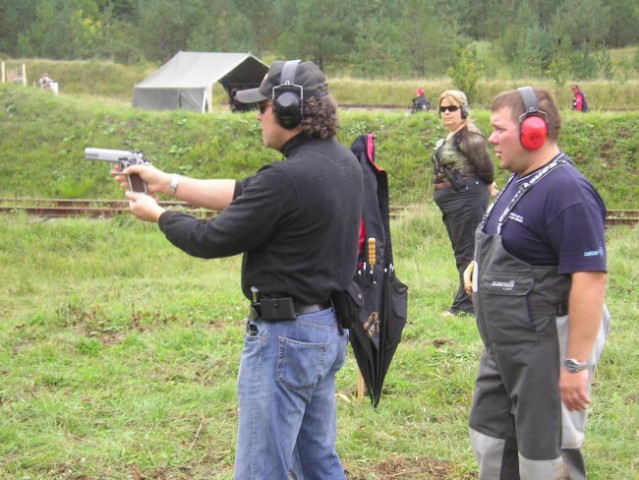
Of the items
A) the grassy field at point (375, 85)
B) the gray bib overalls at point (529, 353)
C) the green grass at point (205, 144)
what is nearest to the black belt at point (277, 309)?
the gray bib overalls at point (529, 353)

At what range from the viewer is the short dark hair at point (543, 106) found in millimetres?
3627

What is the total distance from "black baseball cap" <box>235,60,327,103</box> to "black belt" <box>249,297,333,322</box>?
843 millimetres

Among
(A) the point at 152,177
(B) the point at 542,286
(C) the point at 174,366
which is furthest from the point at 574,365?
(C) the point at 174,366

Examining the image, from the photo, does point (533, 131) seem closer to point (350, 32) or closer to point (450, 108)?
point (450, 108)

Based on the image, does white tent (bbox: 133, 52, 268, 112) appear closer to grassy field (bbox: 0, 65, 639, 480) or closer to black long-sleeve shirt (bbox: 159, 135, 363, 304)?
grassy field (bbox: 0, 65, 639, 480)

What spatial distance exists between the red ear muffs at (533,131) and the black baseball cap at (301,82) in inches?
34.3

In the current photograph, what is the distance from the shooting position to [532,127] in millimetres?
3576

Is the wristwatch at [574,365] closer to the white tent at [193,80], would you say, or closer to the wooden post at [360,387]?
the wooden post at [360,387]

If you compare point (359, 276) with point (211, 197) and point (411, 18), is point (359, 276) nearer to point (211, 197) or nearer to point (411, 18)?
point (211, 197)

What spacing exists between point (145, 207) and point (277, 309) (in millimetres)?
745

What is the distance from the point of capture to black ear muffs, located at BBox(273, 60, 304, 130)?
3.39m

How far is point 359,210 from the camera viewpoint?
3.68 m

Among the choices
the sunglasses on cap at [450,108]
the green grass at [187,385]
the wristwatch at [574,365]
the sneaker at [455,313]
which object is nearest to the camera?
the wristwatch at [574,365]

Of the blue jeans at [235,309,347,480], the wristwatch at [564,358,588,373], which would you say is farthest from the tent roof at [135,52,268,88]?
the wristwatch at [564,358,588,373]
